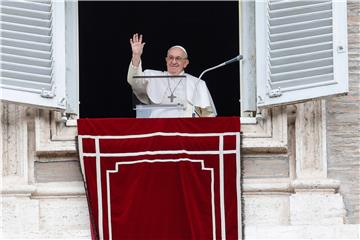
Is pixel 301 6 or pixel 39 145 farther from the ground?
pixel 301 6

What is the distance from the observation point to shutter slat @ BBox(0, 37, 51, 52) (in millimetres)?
12867

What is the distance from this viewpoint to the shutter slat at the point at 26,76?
12.8m

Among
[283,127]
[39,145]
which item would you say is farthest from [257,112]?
[39,145]

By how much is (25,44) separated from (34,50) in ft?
0.22

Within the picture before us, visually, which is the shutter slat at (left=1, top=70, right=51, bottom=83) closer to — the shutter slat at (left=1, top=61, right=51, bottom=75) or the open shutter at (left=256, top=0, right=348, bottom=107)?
the shutter slat at (left=1, top=61, right=51, bottom=75)

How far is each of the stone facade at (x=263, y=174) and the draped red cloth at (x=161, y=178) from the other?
0.11m

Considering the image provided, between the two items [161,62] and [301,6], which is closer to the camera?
[301,6]

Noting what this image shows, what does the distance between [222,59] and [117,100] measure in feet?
2.93

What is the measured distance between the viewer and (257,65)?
13.0 meters

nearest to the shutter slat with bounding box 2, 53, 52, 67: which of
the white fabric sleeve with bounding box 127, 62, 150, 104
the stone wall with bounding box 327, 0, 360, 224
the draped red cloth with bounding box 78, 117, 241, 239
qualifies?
the draped red cloth with bounding box 78, 117, 241, 239

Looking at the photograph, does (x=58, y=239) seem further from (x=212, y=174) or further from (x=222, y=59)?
(x=222, y=59)

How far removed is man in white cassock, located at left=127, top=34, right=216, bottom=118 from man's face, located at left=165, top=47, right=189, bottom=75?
0.36 ft

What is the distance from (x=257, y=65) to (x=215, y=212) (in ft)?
3.27

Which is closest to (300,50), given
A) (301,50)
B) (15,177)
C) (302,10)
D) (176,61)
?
(301,50)
